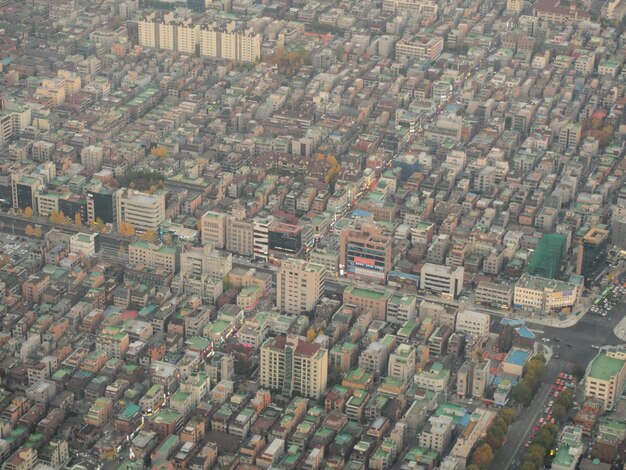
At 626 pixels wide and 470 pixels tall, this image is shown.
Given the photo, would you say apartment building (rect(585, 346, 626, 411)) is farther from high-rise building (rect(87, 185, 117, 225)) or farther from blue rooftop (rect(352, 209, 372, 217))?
high-rise building (rect(87, 185, 117, 225))

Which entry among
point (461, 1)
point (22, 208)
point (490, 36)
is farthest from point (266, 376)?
point (461, 1)

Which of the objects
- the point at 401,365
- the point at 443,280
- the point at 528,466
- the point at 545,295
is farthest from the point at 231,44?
the point at 528,466

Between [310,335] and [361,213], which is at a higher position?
[361,213]

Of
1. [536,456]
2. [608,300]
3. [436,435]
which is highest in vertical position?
[608,300]

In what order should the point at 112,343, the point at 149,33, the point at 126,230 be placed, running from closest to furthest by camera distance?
the point at 112,343 → the point at 126,230 → the point at 149,33

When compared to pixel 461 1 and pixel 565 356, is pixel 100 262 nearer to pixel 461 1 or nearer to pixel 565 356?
pixel 565 356

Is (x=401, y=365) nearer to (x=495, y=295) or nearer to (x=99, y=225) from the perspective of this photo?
(x=495, y=295)
